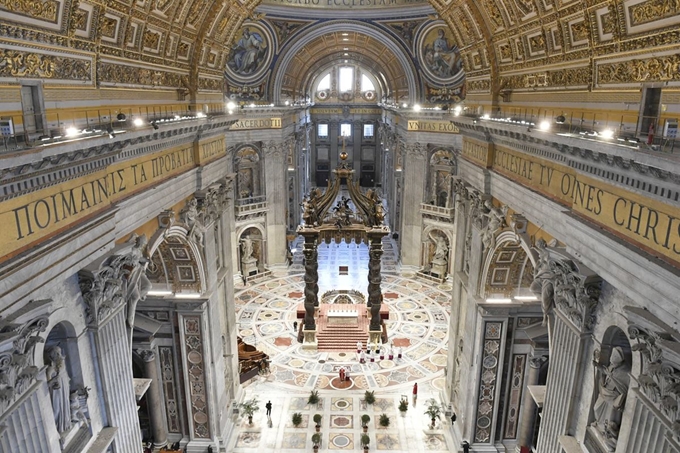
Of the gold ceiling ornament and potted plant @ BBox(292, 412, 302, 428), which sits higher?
the gold ceiling ornament

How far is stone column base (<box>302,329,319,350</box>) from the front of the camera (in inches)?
820

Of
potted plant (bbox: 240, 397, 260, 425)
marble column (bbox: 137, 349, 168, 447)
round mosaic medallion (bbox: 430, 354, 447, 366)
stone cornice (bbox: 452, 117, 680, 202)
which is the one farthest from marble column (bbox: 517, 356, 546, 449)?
marble column (bbox: 137, 349, 168, 447)

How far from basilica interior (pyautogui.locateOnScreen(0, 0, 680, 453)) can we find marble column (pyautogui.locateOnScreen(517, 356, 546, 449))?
52 millimetres

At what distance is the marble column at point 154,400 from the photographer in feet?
43.1

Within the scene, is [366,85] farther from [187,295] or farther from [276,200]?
[187,295]

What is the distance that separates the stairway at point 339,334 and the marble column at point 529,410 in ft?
28.5

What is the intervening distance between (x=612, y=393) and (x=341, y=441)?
10.0 m

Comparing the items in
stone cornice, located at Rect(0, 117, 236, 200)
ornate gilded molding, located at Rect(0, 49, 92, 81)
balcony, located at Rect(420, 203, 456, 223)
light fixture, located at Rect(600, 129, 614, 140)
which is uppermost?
ornate gilded molding, located at Rect(0, 49, 92, 81)

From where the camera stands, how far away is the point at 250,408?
15969mm

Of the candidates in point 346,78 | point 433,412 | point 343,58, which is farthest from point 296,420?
point 346,78

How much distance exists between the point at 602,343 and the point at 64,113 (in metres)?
9.06

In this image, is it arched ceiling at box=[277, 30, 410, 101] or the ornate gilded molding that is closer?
the ornate gilded molding

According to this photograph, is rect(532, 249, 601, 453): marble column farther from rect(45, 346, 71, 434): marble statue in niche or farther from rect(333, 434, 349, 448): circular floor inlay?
rect(45, 346, 71, 434): marble statue in niche

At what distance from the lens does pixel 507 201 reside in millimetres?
11625
